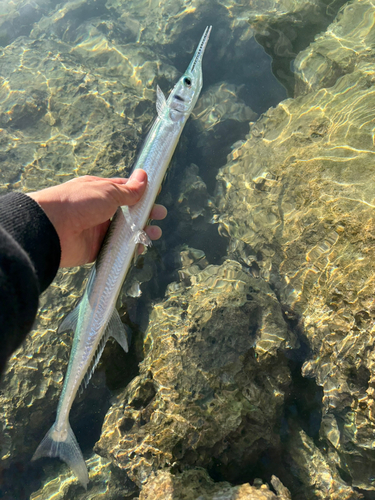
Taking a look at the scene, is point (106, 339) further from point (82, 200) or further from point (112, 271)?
point (82, 200)

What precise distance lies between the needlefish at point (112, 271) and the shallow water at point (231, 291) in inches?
31.8

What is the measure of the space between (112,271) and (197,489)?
2075 millimetres

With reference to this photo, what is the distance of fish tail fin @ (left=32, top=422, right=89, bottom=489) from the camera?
7.97 feet

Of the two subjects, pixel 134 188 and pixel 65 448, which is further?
pixel 65 448

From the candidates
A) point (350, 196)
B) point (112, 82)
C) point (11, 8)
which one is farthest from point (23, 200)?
point (11, 8)

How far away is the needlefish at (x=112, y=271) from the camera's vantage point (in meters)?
2.26

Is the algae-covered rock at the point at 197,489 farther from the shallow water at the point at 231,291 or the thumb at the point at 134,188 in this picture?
the thumb at the point at 134,188

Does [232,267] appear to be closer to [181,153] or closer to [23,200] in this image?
[23,200]

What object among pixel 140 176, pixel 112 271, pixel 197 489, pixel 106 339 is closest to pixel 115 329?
pixel 106 339

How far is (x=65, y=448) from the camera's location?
97.0 inches

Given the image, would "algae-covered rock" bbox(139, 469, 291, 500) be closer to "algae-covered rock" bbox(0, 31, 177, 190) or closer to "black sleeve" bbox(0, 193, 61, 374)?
"black sleeve" bbox(0, 193, 61, 374)

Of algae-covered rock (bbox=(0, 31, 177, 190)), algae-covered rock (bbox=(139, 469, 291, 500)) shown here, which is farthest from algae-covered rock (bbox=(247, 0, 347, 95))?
algae-covered rock (bbox=(139, 469, 291, 500))

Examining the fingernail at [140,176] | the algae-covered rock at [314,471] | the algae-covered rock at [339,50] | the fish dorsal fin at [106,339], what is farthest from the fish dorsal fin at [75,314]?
the algae-covered rock at [339,50]

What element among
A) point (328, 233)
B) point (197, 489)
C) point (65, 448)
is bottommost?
point (197, 489)
